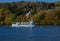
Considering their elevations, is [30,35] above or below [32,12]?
above

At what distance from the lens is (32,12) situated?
99938 mm

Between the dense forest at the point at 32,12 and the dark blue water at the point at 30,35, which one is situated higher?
the dark blue water at the point at 30,35

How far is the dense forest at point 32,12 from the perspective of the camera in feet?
307

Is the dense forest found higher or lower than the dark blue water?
lower

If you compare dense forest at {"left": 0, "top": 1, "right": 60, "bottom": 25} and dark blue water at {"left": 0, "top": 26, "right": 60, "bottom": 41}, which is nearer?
dark blue water at {"left": 0, "top": 26, "right": 60, "bottom": 41}

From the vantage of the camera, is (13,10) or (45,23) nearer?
(45,23)

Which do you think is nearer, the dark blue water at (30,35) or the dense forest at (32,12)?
the dark blue water at (30,35)

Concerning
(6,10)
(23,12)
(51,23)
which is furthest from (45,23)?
(6,10)

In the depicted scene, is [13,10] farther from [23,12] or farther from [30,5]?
[30,5]

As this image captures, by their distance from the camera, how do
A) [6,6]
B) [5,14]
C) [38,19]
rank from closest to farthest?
[38,19]
[5,14]
[6,6]

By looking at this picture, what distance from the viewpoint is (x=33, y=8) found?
4119 inches

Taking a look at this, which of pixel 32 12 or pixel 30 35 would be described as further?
pixel 32 12

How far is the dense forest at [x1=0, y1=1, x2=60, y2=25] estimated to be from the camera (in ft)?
307

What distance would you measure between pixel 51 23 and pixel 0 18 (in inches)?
698
